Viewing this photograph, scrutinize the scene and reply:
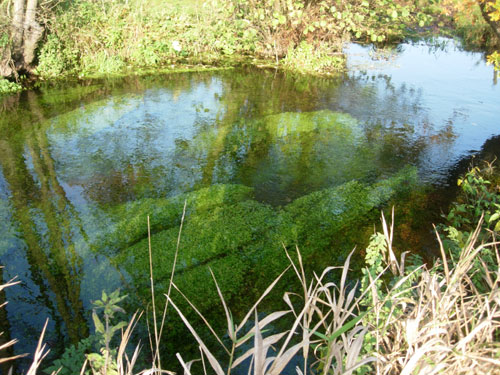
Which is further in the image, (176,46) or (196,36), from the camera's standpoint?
(196,36)

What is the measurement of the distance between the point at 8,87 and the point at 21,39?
0.87 metres

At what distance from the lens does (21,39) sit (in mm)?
6309

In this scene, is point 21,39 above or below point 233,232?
above

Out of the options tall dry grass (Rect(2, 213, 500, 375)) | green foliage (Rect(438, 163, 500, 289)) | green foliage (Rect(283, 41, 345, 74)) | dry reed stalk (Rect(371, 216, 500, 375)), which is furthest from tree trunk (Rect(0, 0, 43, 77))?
dry reed stalk (Rect(371, 216, 500, 375))

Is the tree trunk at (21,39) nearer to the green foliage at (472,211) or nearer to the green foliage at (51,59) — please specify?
the green foliage at (51,59)

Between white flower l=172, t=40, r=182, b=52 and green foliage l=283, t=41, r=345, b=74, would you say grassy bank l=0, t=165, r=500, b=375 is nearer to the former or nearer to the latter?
green foliage l=283, t=41, r=345, b=74

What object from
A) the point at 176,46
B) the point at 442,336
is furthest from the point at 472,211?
the point at 176,46

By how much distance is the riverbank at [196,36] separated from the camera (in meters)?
6.97

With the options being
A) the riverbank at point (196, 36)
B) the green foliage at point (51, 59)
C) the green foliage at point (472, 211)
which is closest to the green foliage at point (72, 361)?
the green foliage at point (472, 211)

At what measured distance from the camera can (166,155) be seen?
178 inches

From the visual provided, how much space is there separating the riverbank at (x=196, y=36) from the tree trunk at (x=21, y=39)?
0.18 meters

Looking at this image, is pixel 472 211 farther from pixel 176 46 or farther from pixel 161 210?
pixel 176 46

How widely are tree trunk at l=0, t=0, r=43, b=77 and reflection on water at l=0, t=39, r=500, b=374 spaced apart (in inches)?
→ 25.1

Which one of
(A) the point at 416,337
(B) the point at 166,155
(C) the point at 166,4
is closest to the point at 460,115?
(B) the point at 166,155
